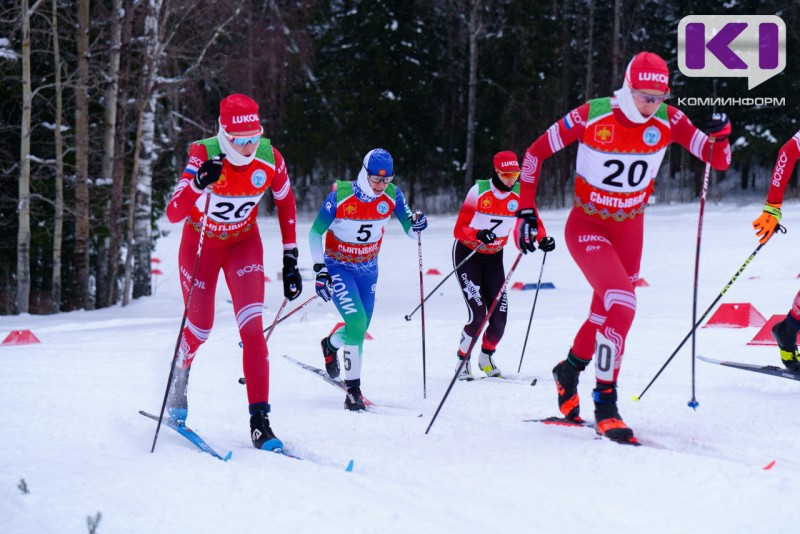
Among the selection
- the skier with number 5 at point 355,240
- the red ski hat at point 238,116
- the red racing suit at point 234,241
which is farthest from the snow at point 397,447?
the red ski hat at point 238,116

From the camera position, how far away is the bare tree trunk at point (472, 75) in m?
27.3

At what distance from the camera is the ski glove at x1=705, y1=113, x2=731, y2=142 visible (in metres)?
4.61

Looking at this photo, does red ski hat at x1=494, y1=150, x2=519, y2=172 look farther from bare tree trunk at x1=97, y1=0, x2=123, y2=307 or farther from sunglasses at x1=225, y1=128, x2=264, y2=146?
bare tree trunk at x1=97, y1=0, x2=123, y2=307

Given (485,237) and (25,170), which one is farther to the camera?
(25,170)

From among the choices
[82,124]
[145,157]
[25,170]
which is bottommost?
[25,170]

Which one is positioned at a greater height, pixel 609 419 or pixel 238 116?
pixel 238 116

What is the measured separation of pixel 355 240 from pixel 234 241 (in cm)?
152

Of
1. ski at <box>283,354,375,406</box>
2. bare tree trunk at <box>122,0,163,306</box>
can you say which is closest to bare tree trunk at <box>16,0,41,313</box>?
bare tree trunk at <box>122,0,163,306</box>

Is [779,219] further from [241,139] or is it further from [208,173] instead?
[208,173]

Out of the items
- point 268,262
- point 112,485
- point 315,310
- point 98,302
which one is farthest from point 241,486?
point 268,262

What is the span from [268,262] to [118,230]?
6.57 meters

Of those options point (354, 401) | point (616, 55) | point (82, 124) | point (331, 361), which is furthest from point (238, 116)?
point (616, 55)

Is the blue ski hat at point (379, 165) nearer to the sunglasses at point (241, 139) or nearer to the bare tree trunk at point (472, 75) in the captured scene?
the sunglasses at point (241, 139)

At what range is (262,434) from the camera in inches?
174
